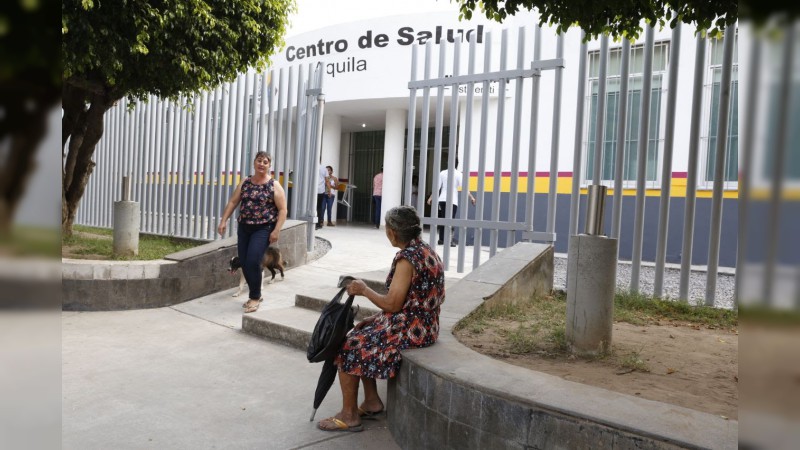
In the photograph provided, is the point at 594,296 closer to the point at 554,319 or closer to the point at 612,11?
the point at 554,319

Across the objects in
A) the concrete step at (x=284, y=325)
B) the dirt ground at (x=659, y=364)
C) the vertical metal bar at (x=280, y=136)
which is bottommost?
the concrete step at (x=284, y=325)

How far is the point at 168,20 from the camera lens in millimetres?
6621

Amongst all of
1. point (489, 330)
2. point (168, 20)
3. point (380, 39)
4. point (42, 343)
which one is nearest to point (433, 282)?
point (489, 330)

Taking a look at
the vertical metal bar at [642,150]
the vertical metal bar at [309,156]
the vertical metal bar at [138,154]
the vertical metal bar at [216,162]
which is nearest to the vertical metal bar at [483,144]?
the vertical metal bar at [642,150]

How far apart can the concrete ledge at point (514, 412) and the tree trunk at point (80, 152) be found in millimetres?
7030

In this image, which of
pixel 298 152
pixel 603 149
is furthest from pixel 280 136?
pixel 603 149

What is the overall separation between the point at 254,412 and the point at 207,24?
4920mm

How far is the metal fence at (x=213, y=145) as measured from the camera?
917cm

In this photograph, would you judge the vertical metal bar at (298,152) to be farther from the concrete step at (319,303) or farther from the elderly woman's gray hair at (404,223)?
the elderly woman's gray hair at (404,223)

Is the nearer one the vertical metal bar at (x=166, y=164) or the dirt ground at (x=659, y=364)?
the dirt ground at (x=659, y=364)

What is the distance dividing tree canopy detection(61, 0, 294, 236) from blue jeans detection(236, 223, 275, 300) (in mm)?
1937

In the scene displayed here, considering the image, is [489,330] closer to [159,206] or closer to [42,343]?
[42,343]

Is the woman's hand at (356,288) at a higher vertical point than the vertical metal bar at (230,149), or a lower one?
lower

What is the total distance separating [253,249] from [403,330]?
3210 mm
